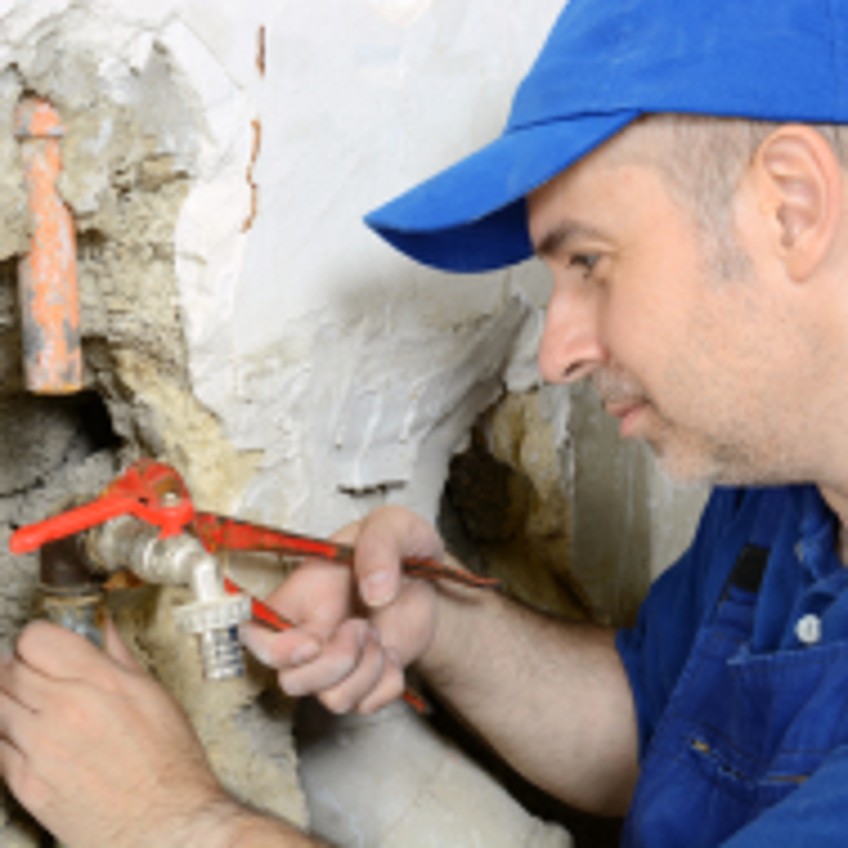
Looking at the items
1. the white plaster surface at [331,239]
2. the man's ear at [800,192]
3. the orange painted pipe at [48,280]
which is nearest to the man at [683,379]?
the man's ear at [800,192]

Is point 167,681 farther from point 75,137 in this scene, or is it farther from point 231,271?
point 75,137

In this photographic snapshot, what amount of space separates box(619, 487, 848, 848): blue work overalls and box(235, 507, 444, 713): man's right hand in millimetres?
277

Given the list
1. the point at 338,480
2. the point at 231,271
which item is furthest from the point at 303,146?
the point at 338,480

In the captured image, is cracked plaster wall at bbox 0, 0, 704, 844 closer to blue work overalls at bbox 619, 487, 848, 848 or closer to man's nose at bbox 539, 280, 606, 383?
man's nose at bbox 539, 280, 606, 383

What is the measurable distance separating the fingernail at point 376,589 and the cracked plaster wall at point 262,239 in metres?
0.17

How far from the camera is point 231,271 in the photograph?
3.61 ft

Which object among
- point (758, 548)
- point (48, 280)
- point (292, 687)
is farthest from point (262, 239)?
point (758, 548)

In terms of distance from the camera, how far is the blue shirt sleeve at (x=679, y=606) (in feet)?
4.14

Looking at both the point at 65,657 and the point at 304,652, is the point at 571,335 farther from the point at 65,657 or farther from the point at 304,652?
the point at 65,657

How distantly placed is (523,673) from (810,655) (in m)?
0.38

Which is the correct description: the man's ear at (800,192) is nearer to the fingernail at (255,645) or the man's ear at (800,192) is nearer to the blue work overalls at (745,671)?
the blue work overalls at (745,671)

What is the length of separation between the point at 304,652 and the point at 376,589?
0.10 meters

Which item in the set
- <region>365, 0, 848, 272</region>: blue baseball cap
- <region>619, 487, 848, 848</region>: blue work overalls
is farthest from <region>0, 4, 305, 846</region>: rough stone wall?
<region>619, 487, 848, 848</region>: blue work overalls

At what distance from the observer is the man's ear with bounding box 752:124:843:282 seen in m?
0.86
